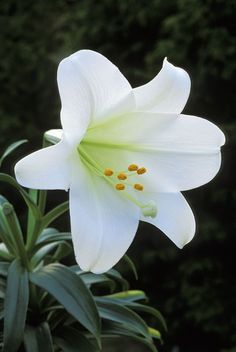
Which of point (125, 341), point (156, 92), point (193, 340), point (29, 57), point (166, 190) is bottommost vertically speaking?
point (193, 340)

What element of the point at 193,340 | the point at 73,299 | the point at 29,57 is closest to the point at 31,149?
the point at 29,57

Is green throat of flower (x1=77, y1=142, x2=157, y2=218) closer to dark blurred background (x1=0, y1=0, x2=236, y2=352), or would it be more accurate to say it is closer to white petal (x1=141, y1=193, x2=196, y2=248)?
white petal (x1=141, y1=193, x2=196, y2=248)

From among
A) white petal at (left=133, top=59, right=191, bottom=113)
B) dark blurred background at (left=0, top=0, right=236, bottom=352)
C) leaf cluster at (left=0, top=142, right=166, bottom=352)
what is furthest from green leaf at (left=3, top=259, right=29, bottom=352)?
dark blurred background at (left=0, top=0, right=236, bottom=352)

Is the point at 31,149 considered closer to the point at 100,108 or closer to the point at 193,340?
the point at 193,340

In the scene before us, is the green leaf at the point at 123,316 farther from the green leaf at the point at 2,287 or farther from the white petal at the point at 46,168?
the white petal at the point at 46,168

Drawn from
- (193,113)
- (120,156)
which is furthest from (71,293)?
(193,113)

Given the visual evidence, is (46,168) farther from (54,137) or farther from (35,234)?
(35,234)

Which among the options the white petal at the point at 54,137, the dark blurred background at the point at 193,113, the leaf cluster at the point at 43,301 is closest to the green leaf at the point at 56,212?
the leaf cluster at the point at 43,301
